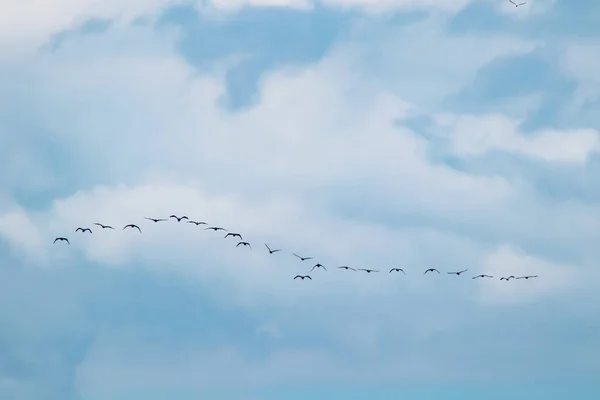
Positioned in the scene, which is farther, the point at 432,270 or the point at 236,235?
the point at 432,270

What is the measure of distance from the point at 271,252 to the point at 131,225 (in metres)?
25.5

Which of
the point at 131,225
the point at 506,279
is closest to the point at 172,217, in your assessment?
the point at 131,225

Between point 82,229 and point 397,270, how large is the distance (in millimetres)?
61406

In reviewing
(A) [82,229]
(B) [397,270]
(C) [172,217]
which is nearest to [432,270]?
(B) [397,270]

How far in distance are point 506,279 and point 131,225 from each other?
238 ft

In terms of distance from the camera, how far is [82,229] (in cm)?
16362

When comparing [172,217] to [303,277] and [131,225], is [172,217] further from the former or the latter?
[303,277]

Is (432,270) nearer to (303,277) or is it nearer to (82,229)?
(303,277)

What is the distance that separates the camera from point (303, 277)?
17550 centimetres

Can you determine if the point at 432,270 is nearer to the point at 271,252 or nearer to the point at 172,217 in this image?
the point at 271,252

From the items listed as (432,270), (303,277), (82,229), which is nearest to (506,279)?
(432,270)

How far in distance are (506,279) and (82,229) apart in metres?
80.9

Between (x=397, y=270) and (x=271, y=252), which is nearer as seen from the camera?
(x=271, y=252)

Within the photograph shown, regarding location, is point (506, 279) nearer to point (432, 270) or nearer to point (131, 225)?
point (432, 270)
